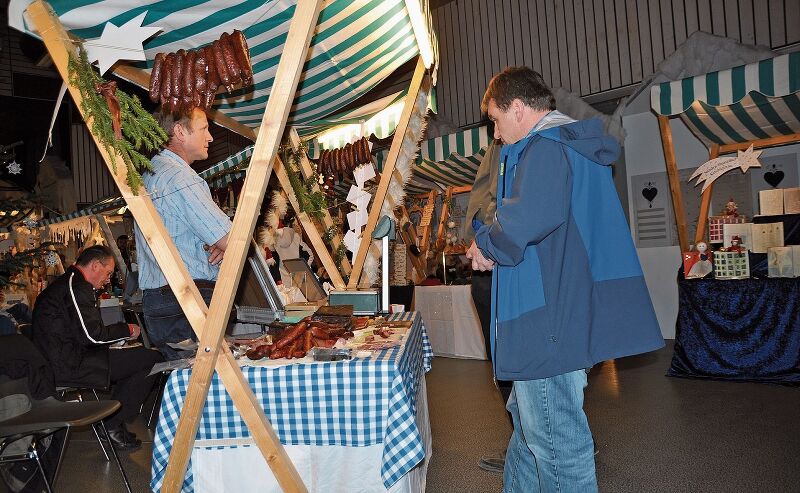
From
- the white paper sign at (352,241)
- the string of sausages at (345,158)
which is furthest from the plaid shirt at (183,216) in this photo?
the string of sausages at (345,158)

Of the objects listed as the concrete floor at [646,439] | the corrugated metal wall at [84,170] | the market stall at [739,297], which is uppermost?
the corrugated metal wall at [84,170]

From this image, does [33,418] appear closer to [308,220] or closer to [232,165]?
[308,220]

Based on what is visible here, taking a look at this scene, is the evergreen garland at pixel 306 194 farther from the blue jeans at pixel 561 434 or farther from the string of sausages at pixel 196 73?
the blue jeans at pixel 561 434

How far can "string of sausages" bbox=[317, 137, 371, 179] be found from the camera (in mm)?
4508

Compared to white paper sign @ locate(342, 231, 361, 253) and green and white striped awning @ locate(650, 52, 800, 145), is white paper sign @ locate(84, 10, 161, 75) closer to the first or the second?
white paper sign @ locate(342, 231, 361, 253)

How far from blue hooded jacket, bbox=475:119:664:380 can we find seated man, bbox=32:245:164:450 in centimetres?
320

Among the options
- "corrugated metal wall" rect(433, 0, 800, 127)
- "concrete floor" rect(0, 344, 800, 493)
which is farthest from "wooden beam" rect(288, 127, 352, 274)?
"corrugated metal wall" rect(433, 0, 800, 127)

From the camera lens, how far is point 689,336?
17.8 feet

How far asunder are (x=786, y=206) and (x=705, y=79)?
4.25 feet

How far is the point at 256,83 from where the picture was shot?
3.76 meters

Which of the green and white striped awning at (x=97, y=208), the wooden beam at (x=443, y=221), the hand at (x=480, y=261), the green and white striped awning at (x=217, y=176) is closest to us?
the hand at (x=480, y=261)

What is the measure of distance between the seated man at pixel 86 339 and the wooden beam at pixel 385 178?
173cm

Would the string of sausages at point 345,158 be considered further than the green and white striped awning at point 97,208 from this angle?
No

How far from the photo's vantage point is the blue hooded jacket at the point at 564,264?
191 cm
